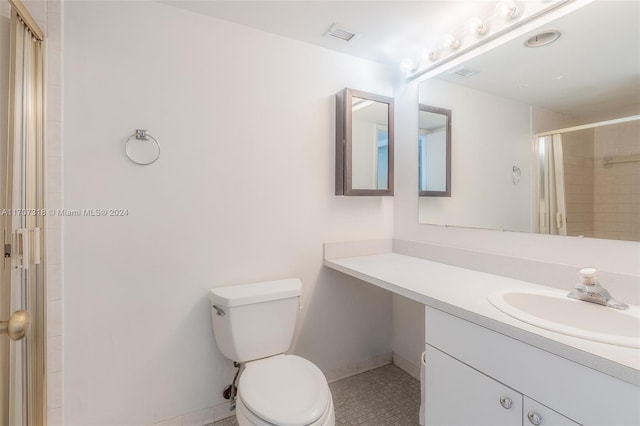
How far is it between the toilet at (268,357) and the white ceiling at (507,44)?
4.68ft

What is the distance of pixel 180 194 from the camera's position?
1.60 metres

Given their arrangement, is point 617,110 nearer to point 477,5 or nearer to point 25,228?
point 477,5

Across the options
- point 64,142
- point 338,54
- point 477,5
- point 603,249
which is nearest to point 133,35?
point 64,142

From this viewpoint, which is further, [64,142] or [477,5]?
[477,5]

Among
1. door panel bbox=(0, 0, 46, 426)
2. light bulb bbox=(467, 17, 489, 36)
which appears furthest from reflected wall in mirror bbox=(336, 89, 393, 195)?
door panel bbox=(0, 0, 46, 426)

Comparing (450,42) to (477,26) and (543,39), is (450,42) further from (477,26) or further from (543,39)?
(543,39)

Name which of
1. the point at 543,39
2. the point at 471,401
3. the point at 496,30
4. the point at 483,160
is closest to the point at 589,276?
the point at 471,401

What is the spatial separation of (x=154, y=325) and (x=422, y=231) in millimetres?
1633

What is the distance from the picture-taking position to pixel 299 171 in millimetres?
1904

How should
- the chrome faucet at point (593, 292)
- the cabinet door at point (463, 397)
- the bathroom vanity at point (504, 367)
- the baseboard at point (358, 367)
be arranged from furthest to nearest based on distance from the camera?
1. the baseboard at point (358, 367)
2. the chrome faucet at point (593, 292)
3. the cabinet door at point (463, 397)
4. the bathroom vanity at point (504, 367)

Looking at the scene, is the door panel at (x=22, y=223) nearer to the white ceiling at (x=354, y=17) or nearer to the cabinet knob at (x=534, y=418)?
the white ceiling at (x=354, y=17)

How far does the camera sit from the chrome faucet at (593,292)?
109cm

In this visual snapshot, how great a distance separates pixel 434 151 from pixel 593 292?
112 centimetres

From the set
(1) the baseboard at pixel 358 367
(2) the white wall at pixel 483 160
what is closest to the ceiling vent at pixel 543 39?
(2) the white wall at pixel 483 160
